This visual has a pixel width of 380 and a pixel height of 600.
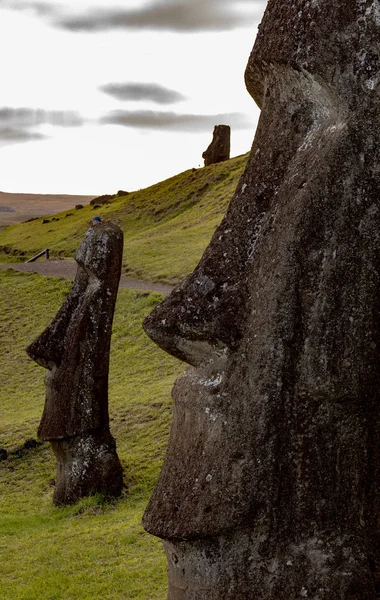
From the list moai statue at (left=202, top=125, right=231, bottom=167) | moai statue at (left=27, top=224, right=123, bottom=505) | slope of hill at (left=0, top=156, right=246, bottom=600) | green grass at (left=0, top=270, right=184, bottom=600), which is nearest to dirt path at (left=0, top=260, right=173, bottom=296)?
slope of hill at (left=0, top=156, right=246, bottom=600)

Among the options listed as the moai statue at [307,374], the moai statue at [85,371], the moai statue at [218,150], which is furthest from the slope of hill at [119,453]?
the moai statue at [218,150]

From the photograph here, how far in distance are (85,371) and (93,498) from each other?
6.36 feet

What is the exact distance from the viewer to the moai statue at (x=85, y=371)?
1337cm

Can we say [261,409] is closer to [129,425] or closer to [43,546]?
[43,546]

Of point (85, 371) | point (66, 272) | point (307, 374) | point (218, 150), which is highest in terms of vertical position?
point (218, 150)

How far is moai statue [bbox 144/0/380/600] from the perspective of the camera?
3.89 meters

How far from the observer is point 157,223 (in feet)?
180

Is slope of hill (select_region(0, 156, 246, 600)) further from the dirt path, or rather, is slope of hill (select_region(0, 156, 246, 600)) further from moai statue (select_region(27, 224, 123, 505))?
the dirt path

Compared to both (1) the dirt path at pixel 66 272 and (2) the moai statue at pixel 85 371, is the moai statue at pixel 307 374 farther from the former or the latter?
(1) the dirt path at pixel 66 272

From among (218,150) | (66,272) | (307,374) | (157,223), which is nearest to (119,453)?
(307,374)

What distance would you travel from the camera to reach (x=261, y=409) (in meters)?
3.93

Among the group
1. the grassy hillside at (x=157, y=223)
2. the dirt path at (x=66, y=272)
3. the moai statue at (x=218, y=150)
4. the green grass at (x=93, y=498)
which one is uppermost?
the moai statue at (x=218, y=150)

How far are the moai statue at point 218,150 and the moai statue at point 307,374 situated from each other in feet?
200

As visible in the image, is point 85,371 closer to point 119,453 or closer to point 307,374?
point 119,453
